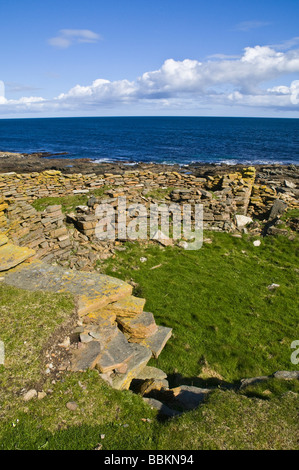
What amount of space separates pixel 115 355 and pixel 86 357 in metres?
0.84

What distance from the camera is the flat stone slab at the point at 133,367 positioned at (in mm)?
6804

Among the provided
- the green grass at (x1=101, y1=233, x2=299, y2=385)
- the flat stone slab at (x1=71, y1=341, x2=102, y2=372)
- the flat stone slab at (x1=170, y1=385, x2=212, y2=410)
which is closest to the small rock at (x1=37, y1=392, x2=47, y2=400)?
the flat stone slab at (x1=71, y1=341, x2=102, y2=372)

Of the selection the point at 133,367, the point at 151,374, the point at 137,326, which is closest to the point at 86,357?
the point at 133,367

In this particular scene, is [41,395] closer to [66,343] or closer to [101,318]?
[66,343]

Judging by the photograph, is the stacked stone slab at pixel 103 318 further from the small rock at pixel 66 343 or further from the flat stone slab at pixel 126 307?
the small rock at pixel 66 343

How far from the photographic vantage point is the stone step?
9672mm

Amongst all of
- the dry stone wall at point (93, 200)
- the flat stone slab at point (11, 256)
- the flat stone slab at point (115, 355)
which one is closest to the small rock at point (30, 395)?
the flat stone slab at point (115, 355)

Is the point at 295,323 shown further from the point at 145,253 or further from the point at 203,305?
the point at 145,253

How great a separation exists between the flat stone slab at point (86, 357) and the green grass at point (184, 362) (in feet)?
0.69

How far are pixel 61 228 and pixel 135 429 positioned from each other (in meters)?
11.7

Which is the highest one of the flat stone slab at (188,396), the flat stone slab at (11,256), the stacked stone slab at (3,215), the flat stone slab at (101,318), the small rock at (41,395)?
the stacked stone slab at (3,215)

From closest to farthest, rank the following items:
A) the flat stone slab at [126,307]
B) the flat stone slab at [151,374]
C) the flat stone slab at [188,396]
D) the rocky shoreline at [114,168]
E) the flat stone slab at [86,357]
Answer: the flat stone slab at [86,357], the flat stone slab at [188,396], the flat stone slab at [151,374], the flat stone slab at [126,307], the rocky shoreline at [114,168]

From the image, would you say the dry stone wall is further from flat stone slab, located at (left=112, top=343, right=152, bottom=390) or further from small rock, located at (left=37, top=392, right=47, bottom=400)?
small rock, located at (left=37, top=392, right=47, bottom=400)
